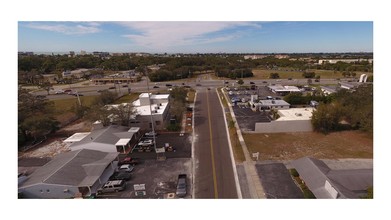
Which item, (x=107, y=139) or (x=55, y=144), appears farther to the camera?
(x=55, y=144)

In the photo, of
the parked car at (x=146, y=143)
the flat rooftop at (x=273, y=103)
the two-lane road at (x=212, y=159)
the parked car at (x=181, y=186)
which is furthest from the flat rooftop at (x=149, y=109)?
the flat rooftop at (x=273, y=103)

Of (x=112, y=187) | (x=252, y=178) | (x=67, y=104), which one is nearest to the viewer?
(x=112, y=187)

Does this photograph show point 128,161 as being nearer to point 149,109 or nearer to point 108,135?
point 108,135

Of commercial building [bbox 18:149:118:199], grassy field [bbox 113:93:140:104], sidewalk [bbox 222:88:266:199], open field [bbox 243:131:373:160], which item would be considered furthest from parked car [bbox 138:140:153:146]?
grassy field [bbox 113:93:140:104]

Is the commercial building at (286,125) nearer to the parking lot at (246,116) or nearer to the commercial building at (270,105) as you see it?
the parking lot at (246,116)

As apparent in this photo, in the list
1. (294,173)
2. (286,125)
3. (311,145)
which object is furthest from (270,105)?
(294,173)

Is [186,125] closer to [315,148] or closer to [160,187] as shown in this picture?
[160,187]

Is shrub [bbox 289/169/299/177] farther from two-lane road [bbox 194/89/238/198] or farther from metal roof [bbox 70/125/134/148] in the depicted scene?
metal roof [bbox 70/125/134/148]
